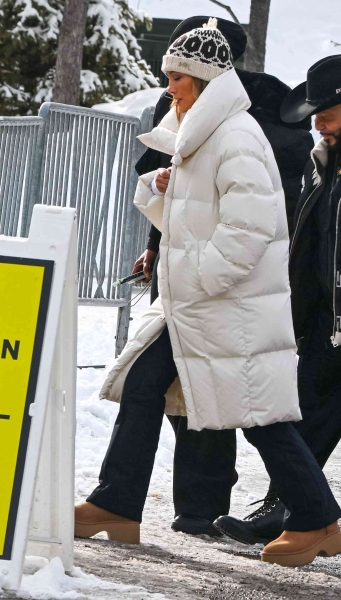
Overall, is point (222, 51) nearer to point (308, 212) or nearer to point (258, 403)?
point (308, 212)

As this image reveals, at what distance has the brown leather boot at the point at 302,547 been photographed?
165 inches

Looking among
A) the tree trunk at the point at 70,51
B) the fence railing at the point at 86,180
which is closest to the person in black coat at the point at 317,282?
the fence railing at the point at 86,180

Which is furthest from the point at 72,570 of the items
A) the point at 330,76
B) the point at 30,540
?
the point at 330,76

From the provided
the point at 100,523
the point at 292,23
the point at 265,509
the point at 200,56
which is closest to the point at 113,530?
the point at 100,523

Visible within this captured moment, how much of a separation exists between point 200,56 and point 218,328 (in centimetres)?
104

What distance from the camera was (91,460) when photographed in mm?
6359

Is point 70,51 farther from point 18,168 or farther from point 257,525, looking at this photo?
point 257,525

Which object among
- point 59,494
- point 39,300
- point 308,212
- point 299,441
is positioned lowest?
point 59,494

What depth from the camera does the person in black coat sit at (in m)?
4.58

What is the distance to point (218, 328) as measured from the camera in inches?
165

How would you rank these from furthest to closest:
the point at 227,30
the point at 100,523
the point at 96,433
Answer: the point at 96,433 < the point at 227,30 < the point at 100,523

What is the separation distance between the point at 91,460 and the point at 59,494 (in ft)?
8.99

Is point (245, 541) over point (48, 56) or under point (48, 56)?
under

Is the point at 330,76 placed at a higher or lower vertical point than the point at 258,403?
higher
